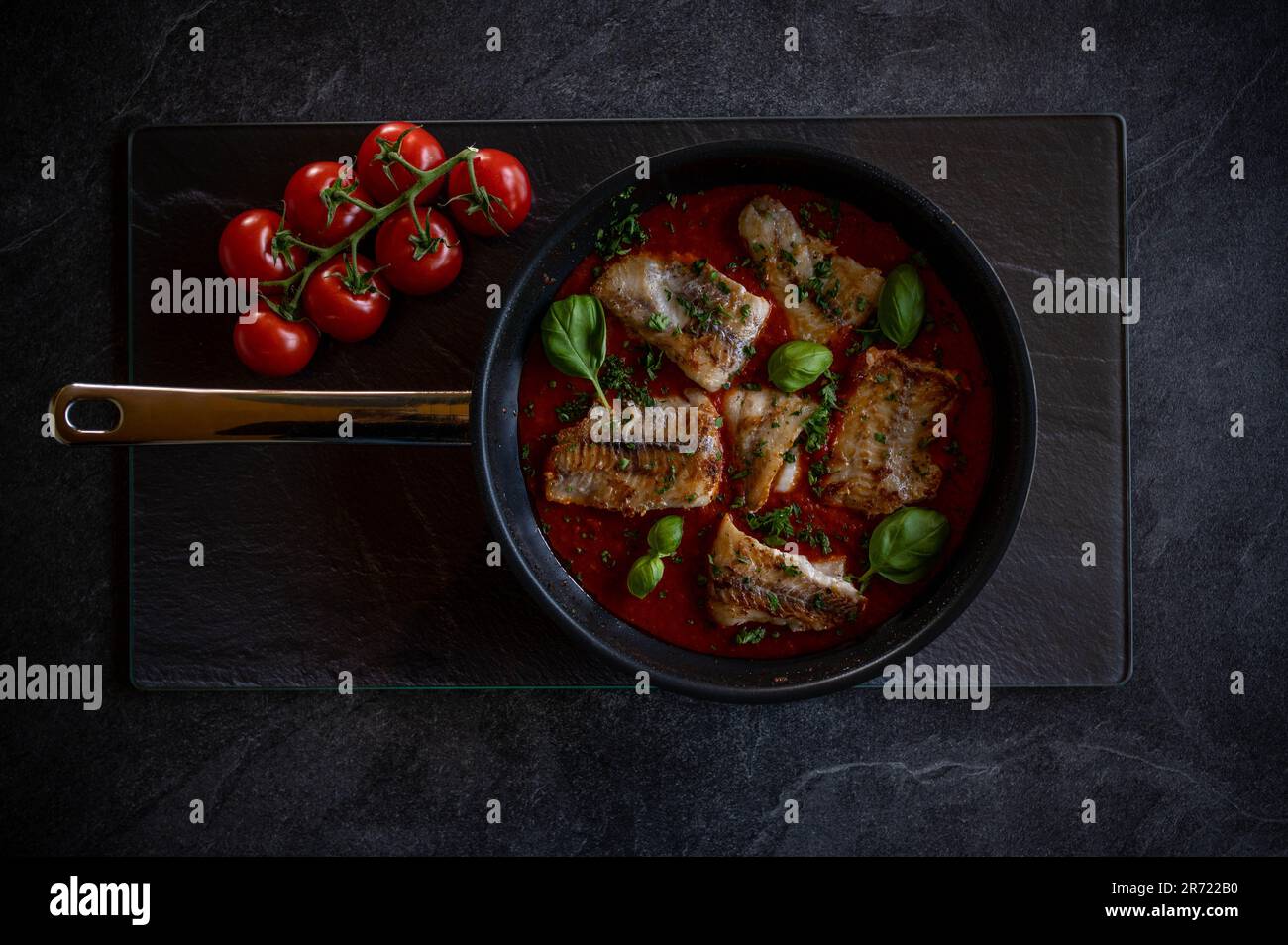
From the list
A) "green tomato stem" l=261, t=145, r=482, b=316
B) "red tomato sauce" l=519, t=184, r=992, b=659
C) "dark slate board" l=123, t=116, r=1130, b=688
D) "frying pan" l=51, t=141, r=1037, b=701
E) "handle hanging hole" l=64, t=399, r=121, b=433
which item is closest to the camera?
"frying pan" l=51, t=141, r=1037, b=701

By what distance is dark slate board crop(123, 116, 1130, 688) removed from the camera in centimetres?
268

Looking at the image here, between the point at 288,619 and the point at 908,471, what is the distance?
71.0 inches

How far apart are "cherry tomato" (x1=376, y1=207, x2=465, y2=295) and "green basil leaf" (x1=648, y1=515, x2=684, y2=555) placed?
945mm

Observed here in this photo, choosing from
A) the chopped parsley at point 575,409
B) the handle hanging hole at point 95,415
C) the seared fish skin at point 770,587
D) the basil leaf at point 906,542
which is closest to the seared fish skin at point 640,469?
the chopped parsley at point 575,409

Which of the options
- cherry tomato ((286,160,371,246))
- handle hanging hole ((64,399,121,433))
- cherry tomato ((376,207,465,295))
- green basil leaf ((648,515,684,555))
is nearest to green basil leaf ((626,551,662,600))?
green basil leaf ((648,515,684,555))

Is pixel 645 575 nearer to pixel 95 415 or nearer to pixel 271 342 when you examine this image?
pixel 271 342

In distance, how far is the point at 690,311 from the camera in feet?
7.41

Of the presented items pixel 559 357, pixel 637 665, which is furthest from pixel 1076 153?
pixel 637 665

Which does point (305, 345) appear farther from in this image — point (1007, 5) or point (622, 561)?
→ point (1007, 5)

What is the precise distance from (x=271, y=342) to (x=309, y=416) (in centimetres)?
30

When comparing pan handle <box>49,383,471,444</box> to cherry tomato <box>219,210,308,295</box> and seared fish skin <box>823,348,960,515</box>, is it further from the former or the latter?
seared fish skin <box>823,348,960,515</box>

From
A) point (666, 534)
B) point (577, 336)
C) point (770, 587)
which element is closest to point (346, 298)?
point (577, 336)

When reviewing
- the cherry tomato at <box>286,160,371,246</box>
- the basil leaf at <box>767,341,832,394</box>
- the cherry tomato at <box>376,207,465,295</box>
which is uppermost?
the cherry tomato at <box>286,160,371,246</box>

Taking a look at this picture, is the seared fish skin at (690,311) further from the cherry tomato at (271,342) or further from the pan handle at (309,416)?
the cherry tomato at (271,342)
